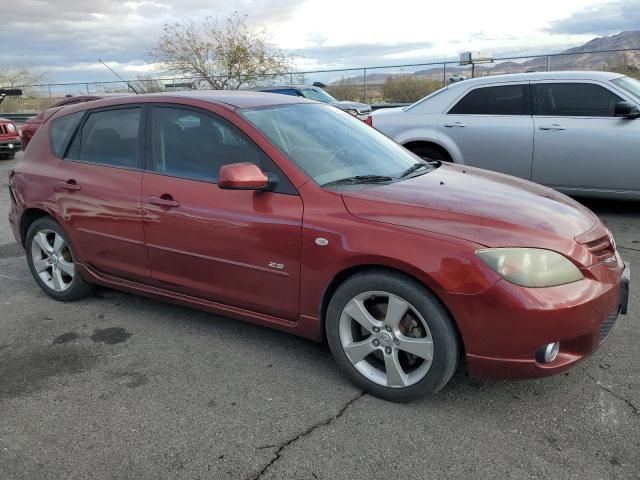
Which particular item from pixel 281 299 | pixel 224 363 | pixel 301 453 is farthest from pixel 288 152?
pixel 301 453

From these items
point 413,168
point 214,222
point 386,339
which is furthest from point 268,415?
point 413,168

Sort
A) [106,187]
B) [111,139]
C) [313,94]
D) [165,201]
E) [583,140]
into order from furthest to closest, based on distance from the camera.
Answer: [313,94]
[583,140]
[111,139]
[106,187]
[165,201]

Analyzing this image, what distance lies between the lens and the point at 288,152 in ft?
11.2

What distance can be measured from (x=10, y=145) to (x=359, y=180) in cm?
1320

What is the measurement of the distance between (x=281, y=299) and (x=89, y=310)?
189 cm

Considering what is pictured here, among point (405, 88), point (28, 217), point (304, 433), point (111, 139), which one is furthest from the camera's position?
point (405, 88)

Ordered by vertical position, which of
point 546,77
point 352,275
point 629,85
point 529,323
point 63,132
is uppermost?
point 546,77

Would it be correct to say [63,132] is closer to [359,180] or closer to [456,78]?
[359,180]

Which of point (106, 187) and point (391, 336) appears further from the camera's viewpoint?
point (106, 187)

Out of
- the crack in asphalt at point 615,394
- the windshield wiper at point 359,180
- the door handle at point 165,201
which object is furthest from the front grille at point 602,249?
the door handle at point 165,201

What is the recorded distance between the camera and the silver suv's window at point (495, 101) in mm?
6824

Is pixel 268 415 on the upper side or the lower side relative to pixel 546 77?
lower

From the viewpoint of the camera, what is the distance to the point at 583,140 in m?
6.42

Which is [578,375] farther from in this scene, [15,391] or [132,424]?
[15,391]
